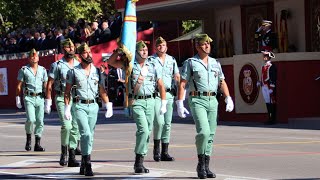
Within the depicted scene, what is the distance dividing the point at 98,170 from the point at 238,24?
2170 cm

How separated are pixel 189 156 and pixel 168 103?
1206 mm

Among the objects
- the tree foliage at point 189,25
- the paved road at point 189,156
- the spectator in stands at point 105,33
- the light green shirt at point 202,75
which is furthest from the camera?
the tree foliage at point 189,25

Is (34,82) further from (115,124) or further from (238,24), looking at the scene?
(238,24)

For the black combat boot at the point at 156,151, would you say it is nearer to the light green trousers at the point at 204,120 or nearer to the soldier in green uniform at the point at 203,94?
the soldier in green uniform at the point at 203,94

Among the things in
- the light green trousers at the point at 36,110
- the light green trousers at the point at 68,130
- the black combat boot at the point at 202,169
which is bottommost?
the black combat boot at the point at 202,169

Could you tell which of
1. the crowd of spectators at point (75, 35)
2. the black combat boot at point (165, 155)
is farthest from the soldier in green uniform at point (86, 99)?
the crowd of spectators at point (75, 35)

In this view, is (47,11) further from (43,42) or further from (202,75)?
(202,75)

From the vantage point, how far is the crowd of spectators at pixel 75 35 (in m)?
37.9

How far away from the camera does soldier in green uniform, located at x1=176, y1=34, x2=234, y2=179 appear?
1278cm

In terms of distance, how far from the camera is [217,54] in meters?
36.6

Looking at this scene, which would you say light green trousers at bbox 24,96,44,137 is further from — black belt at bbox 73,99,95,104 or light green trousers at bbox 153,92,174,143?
black belt at bbox 73,99,95,104

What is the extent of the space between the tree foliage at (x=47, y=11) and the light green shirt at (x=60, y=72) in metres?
35.2

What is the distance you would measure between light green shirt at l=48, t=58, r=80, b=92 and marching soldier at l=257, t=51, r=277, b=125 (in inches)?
445

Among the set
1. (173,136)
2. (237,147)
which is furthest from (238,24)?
(237,147)
